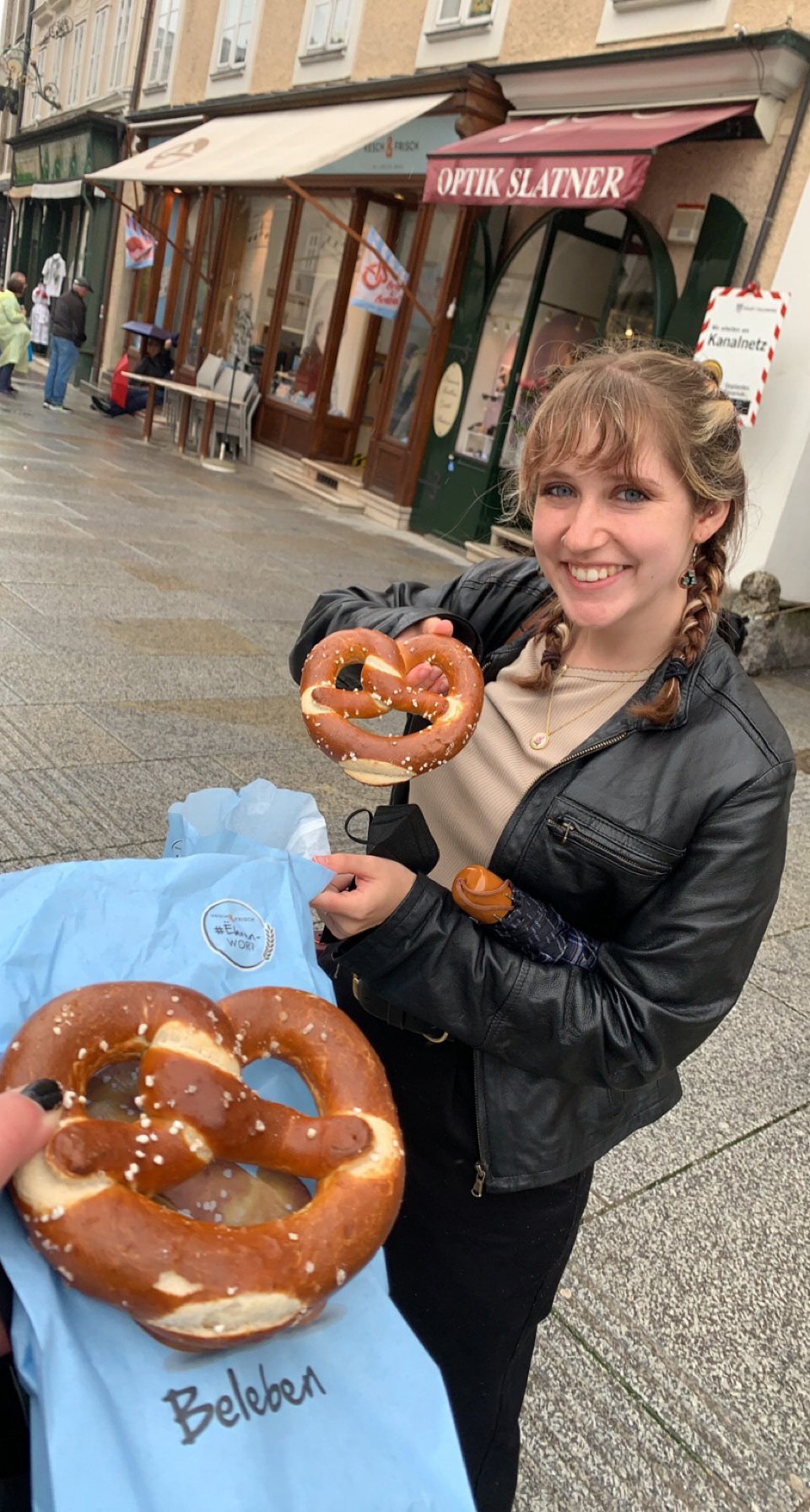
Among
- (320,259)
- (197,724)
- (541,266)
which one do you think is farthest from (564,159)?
(320,259)

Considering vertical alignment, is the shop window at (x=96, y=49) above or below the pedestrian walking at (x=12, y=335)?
above

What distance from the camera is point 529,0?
9.70m

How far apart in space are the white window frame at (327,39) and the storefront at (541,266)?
163 inches

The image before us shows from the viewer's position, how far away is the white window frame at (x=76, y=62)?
24.4 metres

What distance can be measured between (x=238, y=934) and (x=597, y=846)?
54 centimetres

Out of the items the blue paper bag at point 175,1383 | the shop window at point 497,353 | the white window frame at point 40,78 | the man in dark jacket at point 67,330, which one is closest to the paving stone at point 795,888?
the blue paper bag at point 175,1383

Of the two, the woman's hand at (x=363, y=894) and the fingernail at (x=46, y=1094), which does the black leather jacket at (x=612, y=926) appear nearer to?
the woman's hand at (x=363, y=894)

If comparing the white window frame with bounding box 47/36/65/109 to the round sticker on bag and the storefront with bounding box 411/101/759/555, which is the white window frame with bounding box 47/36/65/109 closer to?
the storefront with bounding box 411/101/759/555

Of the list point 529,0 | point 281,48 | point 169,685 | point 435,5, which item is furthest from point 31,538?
point 281,48

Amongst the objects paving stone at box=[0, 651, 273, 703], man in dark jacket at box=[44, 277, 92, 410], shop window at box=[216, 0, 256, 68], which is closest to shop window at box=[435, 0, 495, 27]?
shop window at box=[216, 0, 256, 68]

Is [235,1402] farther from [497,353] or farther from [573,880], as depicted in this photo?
[497,353]

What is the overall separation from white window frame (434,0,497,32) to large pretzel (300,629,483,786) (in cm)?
1123

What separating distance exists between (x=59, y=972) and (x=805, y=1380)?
202cm

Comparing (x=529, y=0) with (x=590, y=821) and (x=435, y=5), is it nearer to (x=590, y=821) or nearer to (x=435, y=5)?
(x=435, y=5)
